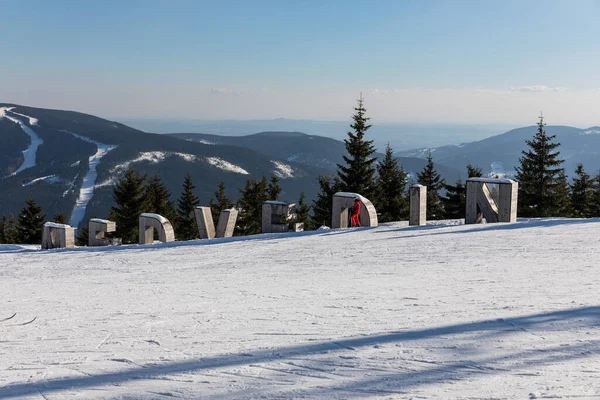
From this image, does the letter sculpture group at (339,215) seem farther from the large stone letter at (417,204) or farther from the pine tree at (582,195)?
the pine tree at (582,195)

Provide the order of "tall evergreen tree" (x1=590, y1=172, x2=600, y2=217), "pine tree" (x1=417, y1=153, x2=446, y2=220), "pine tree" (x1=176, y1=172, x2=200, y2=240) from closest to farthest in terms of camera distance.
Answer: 1. "tall evergreen tree" (x1=590, y1=172, x2=600, y2=217)
2. "pine tree" (x1=417, y1=153, x2=446, y2=220)
3. "pine tree" (x1=176, y1=172, x2=200, y2=240)

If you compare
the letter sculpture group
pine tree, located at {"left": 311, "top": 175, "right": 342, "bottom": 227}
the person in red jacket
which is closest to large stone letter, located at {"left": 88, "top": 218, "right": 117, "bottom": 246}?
the letter sculpture group

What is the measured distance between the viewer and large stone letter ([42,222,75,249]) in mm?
17828

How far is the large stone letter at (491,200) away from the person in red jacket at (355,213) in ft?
10.7

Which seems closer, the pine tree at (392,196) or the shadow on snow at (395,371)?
the shadow on snow at (395,371)

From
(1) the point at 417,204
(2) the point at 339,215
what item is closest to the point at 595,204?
(1) the point at 417,204

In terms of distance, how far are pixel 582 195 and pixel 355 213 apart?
33.8 meters

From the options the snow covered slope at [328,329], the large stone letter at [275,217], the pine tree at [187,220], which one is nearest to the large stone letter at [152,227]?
the large stone letter at [275,217]

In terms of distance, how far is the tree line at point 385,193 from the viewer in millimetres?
36500

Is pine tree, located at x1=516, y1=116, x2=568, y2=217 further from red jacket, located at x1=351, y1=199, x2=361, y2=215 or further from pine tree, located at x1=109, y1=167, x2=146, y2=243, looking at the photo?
pine tree, located at x1=109, y1=167, x2=146, y2=243

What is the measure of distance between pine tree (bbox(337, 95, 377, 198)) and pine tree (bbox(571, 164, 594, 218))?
17.4 metres

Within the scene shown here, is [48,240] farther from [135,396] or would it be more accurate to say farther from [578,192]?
[578,192]

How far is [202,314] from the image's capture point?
614 centimetres

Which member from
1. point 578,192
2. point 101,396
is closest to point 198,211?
point 101,396
